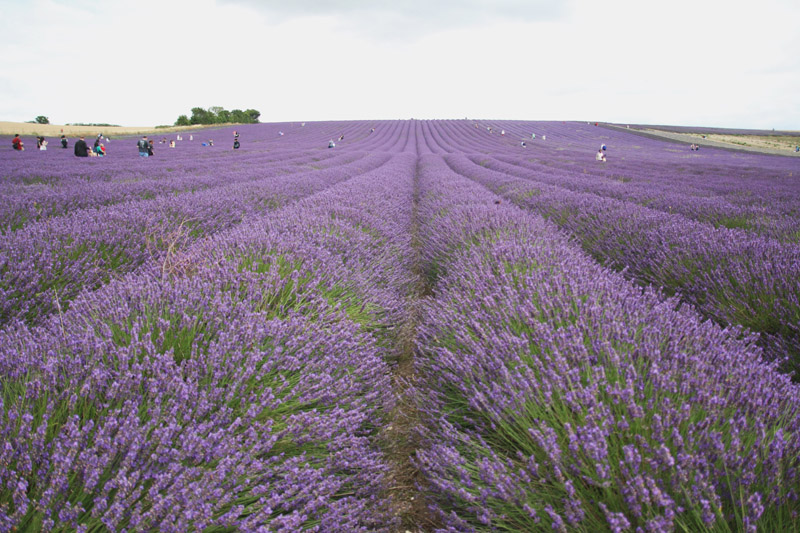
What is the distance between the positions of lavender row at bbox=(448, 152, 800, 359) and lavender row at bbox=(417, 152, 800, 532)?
1.77ft

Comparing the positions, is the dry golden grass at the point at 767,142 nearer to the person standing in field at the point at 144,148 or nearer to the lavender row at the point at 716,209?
the lavender row at the point at 716,209

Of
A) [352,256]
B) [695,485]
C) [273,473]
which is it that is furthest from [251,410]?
[352,256]

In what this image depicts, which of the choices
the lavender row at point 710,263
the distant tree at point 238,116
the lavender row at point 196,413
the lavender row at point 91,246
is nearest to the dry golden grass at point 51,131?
the distant tree at point 238,116

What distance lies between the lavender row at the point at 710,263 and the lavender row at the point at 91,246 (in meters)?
3.07

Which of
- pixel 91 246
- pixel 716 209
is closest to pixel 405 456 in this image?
pixel 91 246

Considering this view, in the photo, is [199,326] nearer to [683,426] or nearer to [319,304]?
[319,304]

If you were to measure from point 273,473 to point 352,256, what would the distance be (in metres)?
1.78

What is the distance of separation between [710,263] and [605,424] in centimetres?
232

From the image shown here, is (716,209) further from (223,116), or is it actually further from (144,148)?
(223,116)

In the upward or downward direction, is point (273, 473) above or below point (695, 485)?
below

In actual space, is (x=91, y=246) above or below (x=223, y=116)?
below

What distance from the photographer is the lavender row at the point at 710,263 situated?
7.01ft

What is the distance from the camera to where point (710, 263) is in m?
2.67

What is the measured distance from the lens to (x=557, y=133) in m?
40.8
